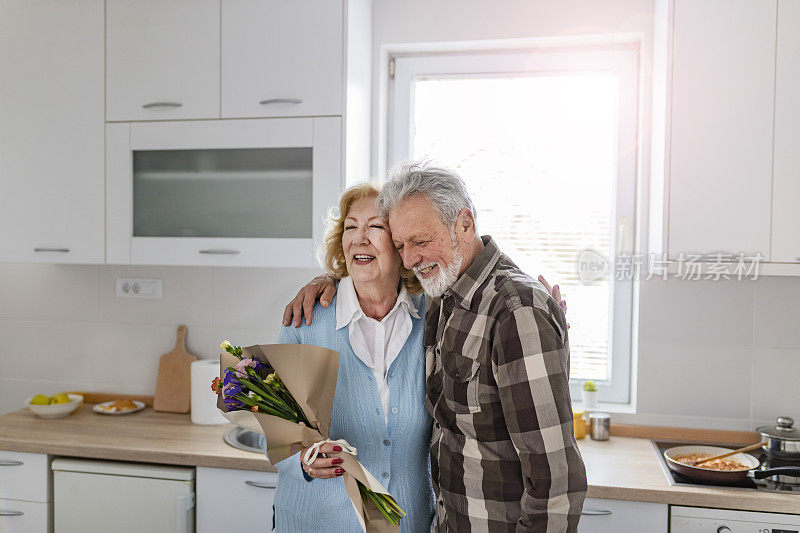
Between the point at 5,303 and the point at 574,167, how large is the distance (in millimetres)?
2535

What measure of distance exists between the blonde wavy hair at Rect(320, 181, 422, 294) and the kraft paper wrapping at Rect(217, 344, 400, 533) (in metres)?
0.34

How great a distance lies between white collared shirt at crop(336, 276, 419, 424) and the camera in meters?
1.57

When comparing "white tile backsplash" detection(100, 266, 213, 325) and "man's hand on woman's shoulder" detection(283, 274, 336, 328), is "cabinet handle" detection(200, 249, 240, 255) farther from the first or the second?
"man's hand on woman's shoulder" detection(283, 274, 336, 328)

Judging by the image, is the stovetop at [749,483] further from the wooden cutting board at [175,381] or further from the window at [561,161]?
the wooden cutting board at [175,381]

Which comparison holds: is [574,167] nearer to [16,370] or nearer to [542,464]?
[542,464]

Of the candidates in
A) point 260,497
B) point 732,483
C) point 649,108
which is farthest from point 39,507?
point 649,108

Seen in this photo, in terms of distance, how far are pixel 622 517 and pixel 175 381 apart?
5.75ft

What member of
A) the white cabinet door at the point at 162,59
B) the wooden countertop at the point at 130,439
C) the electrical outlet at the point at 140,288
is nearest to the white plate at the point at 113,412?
the wooden countertop at the point at 130,439

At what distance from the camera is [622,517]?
1.86 m

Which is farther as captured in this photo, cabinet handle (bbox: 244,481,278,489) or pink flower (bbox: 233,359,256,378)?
cabinet handle (bbox: 244,481,278,489)

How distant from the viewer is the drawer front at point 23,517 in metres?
2.20

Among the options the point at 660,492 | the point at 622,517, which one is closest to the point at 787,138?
the point at 660,492

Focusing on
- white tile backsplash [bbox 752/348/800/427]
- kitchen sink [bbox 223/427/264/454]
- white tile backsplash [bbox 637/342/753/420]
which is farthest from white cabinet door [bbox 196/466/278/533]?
white tile backsplash [bbox 752/348/800/427]

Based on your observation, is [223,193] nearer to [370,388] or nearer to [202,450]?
[202,450]
